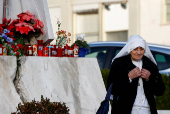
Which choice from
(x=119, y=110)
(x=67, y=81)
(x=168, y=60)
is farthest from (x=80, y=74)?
(x=168, y=60)

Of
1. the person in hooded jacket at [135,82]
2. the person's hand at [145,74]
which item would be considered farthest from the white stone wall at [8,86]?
the person's hand at [145,74]

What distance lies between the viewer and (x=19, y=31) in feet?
20.7

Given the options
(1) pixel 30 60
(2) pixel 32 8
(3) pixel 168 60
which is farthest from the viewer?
(3) pixel 168 60

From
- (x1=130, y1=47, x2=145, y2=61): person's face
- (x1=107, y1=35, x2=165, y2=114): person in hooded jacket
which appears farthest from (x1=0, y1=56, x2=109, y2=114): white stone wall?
(x1=130, y1=47, x2=145, y2=61): person's face

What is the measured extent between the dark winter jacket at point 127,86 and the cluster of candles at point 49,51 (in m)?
1.94

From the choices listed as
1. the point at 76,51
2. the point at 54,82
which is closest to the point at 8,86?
the point at 54,82

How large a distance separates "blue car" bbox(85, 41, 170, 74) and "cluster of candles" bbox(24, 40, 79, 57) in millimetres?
2885

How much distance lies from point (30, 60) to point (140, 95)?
2.05 m

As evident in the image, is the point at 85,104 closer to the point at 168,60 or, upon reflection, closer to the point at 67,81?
the point at 67,81

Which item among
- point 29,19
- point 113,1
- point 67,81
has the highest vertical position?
point 113,1

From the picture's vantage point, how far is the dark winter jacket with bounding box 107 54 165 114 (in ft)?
14.5

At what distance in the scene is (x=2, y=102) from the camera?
5242mm

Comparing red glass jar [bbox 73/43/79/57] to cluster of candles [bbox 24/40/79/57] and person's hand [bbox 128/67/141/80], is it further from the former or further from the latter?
person's hand [bbox 128/67/141/80]

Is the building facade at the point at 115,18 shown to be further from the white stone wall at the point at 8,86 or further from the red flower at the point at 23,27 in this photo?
the white stone wall at the point at 8,86
